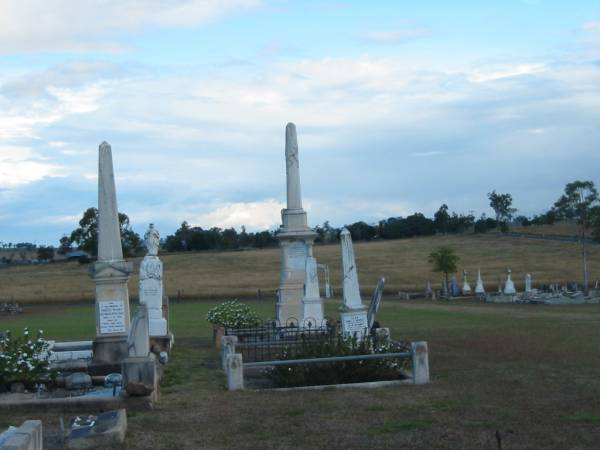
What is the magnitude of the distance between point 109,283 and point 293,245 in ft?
27.8

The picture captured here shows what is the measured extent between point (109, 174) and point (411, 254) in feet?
267

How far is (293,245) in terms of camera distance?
26719 millimetres

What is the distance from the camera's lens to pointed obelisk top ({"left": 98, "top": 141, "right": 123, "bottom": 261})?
19141mm

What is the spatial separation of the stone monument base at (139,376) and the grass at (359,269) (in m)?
47.7

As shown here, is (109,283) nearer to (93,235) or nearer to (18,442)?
(18,442)

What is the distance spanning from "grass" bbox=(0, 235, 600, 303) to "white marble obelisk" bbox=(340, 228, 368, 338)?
41.3 m

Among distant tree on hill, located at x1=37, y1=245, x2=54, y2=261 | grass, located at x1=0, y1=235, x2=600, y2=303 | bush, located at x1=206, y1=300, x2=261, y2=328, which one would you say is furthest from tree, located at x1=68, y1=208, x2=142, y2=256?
bush, located at x1=206, y1=300, x2=261, y2=328

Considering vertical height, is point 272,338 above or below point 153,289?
below

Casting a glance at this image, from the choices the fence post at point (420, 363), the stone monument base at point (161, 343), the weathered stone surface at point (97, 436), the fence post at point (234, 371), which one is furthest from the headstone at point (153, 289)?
the weathered stone surface at point (97, 436)

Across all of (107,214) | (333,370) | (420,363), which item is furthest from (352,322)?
(107,214)

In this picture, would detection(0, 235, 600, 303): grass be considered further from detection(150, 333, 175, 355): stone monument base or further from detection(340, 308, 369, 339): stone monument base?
detection(340, 308, 369, 339): stone monument base

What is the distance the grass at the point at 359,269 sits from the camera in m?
69.4

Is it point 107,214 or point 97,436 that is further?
point 107,214

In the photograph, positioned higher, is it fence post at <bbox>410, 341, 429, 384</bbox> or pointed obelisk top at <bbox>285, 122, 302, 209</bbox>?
pointed obelisk top at <bbox>285, 122, 302, 209</bbox>
